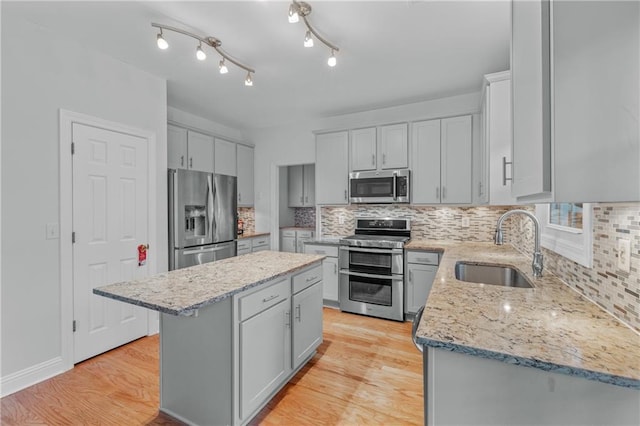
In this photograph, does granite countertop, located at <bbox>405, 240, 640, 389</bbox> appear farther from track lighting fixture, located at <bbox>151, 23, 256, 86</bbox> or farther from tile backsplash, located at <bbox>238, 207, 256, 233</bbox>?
tile backsplash, located at <bbox>238, 207, 256, 233</bbox>

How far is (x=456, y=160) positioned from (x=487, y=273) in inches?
67.0

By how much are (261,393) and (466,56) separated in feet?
10.5

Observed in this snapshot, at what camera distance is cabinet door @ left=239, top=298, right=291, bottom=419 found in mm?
1694

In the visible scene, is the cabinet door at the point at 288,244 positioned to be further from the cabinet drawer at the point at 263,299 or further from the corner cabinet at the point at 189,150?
the cabinet drawer at the point at 263,299

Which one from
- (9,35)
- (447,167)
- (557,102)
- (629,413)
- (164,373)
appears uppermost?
(9,35)

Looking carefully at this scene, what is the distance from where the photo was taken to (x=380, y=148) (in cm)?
384

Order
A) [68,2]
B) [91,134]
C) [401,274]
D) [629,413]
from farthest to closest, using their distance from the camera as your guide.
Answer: [401,274]
[91,134]
[68,2]
[629,413]

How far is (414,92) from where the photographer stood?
3545 mm

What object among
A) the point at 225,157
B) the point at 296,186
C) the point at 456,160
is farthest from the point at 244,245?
the point at 456,160

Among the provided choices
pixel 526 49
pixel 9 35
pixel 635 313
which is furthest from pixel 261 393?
pixel 9 35

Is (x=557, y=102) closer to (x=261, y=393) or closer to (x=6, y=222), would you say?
(x=261, y=393)

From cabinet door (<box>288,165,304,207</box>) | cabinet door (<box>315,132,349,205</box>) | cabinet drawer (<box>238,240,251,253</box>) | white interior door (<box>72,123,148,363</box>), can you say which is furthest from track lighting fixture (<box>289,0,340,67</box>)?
cabinet door (<box>288,165,304,207</box>)

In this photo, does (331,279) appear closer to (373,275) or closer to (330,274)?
(330,274)

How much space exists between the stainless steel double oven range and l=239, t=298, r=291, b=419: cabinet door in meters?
1.64
